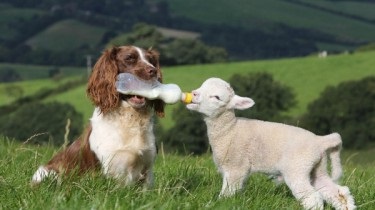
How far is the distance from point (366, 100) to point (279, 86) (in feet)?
29.1

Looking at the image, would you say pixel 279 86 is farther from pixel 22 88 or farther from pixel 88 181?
pixel 88 181

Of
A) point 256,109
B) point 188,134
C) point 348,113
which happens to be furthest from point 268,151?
point 348,113

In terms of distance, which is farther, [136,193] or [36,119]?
[36,119]

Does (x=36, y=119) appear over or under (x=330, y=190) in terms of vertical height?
under

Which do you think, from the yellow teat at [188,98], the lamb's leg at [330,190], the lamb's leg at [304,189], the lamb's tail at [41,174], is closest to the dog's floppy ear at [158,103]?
the yellow teat at [188,98]

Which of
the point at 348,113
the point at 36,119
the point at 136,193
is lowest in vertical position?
the point at 36,119

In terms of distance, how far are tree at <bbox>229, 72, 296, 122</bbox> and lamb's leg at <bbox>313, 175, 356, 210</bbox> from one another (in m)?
64.4

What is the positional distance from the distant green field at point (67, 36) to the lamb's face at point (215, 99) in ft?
554

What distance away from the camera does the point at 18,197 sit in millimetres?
5344

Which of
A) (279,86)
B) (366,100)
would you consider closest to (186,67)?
(279,86)

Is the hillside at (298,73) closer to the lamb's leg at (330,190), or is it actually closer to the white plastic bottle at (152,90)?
the white plastic bottle at (152,90)

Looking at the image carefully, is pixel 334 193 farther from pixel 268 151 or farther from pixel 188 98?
pixel 188 98

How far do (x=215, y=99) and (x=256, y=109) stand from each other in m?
57.2

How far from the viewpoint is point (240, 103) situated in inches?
268
